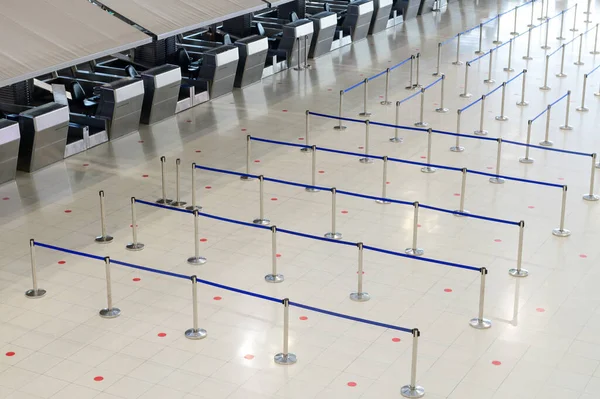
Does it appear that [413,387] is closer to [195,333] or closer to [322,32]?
A: [195,333]

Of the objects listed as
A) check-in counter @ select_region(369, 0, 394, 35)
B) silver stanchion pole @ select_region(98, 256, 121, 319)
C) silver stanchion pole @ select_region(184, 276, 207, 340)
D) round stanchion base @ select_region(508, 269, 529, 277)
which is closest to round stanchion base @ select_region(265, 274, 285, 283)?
silver stanchion pole @ select_region(184, 276, 207, 340)

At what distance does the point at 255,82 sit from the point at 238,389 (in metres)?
12.2

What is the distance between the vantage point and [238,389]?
30.7ft

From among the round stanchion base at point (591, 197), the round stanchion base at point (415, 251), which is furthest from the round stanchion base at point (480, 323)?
the round stanchion base at point (591, 197)

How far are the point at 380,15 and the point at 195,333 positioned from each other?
16.8 m

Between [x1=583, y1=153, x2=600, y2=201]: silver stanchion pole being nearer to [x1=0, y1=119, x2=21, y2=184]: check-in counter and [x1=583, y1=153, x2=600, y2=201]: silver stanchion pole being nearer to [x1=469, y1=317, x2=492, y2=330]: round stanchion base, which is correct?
[x1=469, y1=317, x2=492, y2=330]: round stanchion base

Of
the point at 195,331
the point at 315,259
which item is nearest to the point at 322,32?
the point at 315,259

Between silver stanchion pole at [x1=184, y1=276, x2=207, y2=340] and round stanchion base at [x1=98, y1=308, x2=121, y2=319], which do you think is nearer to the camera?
silver stanchion pole at [x1=184, y1=276, x2=207, y2=340]

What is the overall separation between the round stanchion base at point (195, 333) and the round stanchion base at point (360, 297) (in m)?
1.89

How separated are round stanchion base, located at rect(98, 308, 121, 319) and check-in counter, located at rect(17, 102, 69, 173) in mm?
4808

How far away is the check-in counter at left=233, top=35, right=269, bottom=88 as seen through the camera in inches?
765

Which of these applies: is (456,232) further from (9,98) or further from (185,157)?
(9,98)

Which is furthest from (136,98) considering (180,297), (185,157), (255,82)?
(180,297)

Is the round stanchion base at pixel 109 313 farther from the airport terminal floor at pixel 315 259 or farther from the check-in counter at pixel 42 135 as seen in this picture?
the check-in counter at pixel 42 135
